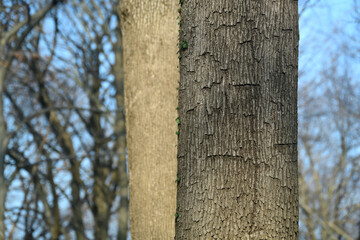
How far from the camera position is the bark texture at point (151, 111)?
488cm

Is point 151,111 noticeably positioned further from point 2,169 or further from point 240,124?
point 2,169

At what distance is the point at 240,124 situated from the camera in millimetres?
2449

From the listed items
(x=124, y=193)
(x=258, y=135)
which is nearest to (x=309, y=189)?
(x=124, y=193)

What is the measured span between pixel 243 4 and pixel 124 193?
27.6 ft

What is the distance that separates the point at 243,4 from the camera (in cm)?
255

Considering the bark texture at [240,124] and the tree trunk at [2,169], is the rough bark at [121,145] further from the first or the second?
the bark texture at [240,124]

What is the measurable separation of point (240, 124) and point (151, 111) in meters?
2.74

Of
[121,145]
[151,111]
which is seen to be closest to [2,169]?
[121,145]

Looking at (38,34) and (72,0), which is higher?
(72,0)

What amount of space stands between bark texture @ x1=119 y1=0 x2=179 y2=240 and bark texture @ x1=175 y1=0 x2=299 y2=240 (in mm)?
2317

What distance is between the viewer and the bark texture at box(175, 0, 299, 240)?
239cm

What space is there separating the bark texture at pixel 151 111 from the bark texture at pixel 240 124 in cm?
232

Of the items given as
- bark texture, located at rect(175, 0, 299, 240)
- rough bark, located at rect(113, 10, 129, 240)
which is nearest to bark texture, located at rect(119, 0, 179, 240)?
bark texture, located at rect(175, 0, 299, 240)

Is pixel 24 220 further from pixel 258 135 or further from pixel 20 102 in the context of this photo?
pixel 258 135
